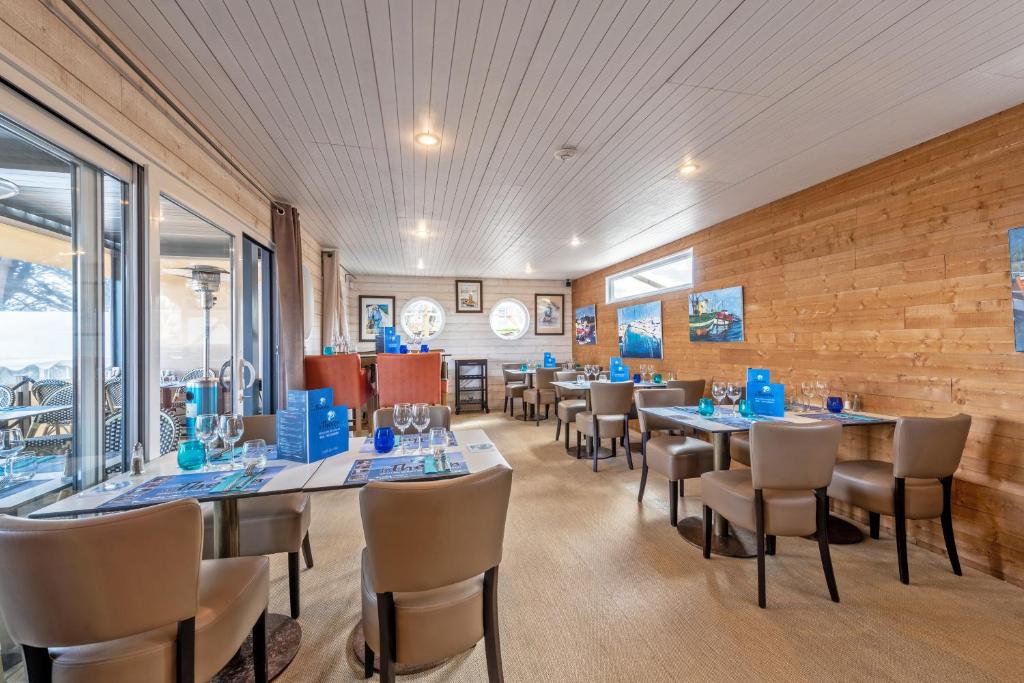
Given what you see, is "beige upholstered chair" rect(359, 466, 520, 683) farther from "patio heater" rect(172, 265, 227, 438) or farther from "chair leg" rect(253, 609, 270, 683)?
"patio heater" rect(172, 265, 227, 438)

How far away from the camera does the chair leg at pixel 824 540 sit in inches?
83.9

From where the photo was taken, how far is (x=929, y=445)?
2.28 meters

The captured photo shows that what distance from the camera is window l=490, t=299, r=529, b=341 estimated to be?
8.34 meters

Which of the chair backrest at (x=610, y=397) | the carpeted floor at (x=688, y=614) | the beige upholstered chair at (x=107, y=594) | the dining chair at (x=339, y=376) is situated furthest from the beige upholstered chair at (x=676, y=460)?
the dining chair at (x=339, y=376)

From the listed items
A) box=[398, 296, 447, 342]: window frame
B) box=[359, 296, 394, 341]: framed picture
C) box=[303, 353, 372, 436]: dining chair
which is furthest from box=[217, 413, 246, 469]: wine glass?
box=[398, 296, 447, 342]: window frame

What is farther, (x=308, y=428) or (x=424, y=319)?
(x=424, y=319)

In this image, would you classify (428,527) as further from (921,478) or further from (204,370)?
(921,478)

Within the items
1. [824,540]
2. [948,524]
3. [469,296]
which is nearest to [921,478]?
[948,524]

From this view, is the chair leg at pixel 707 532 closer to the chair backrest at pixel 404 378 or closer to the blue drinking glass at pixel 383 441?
the blue drinking glass at pixel 383 441

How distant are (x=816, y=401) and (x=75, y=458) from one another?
4649 millimetres

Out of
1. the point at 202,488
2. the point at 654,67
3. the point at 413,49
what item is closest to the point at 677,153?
the point at 654,67

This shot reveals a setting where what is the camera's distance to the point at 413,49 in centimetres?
185

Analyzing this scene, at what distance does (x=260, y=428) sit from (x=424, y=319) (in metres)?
5.59

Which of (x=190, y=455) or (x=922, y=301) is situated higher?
(x=922, y=301)
